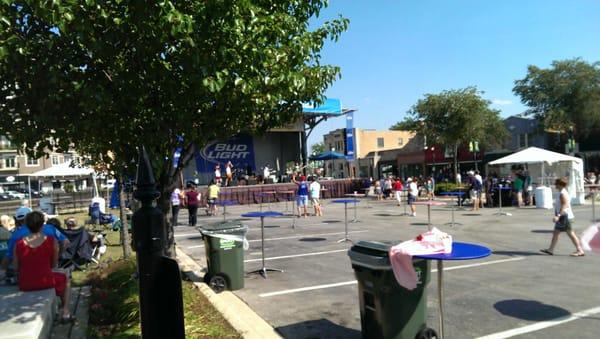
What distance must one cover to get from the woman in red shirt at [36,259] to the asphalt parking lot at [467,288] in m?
2.63

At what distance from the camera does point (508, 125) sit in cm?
Answer: 5041

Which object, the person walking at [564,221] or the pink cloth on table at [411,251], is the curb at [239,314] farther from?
the person walking at [564,221]

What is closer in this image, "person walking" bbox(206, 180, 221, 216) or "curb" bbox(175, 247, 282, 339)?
"curb" bbox(175, 247, 282, 339)

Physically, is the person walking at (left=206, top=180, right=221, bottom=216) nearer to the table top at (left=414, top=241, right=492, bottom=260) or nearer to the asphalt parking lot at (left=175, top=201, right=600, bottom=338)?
the asphalt parking lot at (left=175, top=201, right=600, bottom=338)

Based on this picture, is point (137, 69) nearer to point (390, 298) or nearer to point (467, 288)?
point (390, 298)

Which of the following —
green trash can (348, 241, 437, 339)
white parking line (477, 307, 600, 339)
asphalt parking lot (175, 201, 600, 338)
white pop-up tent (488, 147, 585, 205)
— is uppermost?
white pop-up tent (488, 147, 585, 205)

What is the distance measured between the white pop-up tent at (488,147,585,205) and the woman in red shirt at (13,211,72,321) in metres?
20.6

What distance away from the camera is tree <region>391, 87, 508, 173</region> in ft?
127

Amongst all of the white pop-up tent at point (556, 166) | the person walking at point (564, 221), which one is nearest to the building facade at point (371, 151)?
the white pop-up tent at point (556, 166)

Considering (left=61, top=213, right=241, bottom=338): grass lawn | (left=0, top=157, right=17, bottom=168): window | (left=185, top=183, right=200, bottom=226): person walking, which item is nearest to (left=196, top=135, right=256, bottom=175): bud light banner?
(left=185, top=183, right=200, bottom=226): person walking

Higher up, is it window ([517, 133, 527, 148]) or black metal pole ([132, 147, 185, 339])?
window ([517, 133, 527, 148])

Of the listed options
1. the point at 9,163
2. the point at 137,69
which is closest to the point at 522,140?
the point at 137,69

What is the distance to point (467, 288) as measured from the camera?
7129 millimetres

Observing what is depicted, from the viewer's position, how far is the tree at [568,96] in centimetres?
4278
